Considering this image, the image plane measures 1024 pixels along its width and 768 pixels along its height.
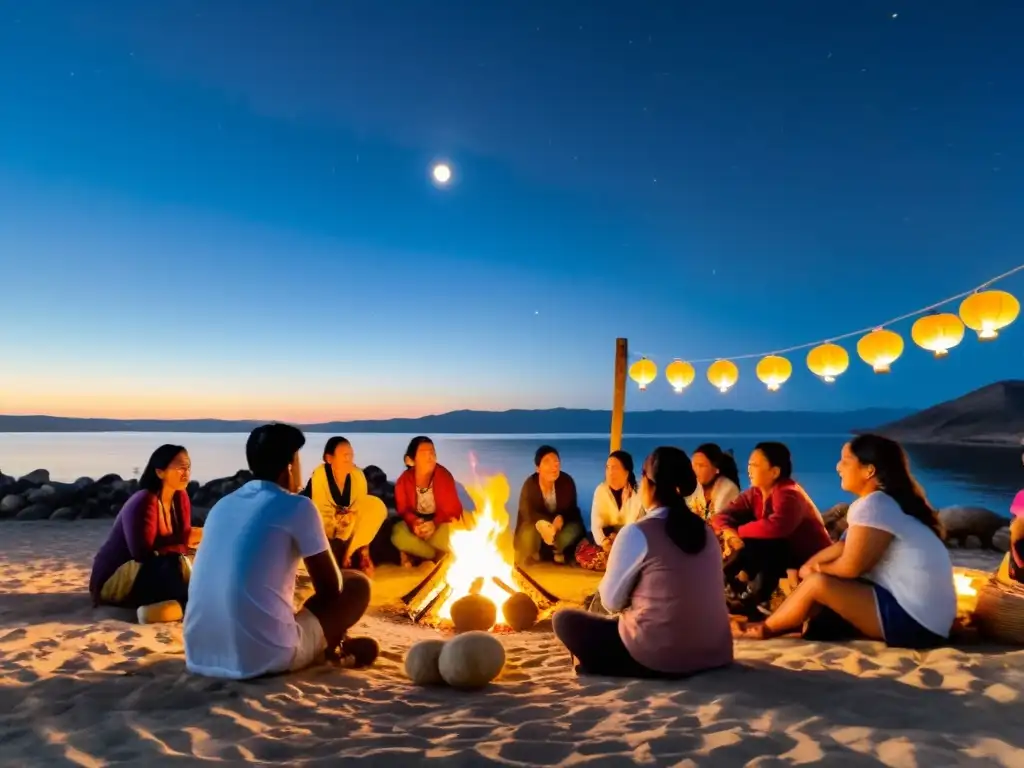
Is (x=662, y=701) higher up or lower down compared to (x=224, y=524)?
lower down

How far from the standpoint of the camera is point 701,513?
23.9 ft

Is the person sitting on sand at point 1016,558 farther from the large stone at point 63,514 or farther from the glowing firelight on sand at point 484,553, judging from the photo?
the large stone at point 63,514

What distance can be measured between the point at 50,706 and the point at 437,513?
17.3ft

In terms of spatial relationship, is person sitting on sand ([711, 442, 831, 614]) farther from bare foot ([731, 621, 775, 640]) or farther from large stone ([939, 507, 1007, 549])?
large stone ([939, 507, 1007, 549])

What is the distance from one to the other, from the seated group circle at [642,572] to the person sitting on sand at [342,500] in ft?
6.42

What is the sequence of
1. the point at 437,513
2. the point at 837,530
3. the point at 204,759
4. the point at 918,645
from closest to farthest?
the point at 204,759
the point at 918,645
the point at 437,513
the point at 837,530

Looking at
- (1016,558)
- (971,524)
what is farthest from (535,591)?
(971,524)

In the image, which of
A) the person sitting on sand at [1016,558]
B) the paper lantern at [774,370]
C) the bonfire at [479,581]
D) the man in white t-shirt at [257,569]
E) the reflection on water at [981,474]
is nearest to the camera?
the man in white t-shirt at [257,569]

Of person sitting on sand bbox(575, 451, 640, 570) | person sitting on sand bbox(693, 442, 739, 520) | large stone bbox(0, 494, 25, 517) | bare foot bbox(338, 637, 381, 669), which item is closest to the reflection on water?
person sitting on sand bbox(575, 451, 640, 570)

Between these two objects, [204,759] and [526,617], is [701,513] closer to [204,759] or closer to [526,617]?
[526,617]

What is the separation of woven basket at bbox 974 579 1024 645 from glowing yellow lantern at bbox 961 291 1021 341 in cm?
332

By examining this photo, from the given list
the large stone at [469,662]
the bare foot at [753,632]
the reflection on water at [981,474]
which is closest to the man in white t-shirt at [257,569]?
the large stone at [469,662]

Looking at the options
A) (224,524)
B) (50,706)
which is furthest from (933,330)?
(50,706)

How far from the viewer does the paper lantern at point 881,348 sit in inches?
332
